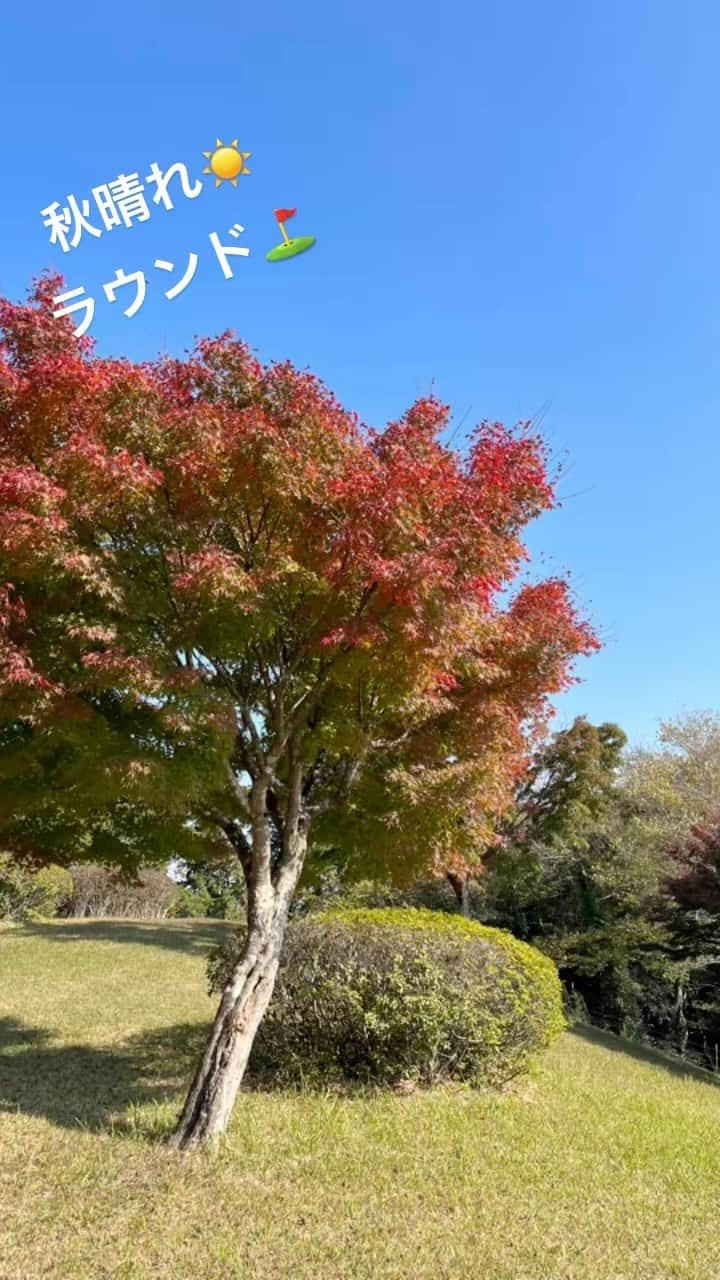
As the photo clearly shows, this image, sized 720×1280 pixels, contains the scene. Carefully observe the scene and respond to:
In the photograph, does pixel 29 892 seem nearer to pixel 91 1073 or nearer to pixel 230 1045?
pixel 91 1073

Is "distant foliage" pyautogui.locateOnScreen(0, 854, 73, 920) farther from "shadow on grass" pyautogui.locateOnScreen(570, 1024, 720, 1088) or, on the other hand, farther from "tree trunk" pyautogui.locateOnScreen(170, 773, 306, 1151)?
"tree trunk" pyautogui.locateOnScreen(170, 773, 306, 1151)

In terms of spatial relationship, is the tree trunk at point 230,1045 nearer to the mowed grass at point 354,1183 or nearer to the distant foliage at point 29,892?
the mowed grass at point 354,1183

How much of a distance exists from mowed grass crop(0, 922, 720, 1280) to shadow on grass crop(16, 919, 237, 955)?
10.2 meters

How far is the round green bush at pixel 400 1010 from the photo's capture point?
7602 millimetres

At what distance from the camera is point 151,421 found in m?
6.11

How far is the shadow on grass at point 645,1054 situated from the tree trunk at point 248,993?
890cm

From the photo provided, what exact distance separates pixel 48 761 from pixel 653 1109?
7390mm

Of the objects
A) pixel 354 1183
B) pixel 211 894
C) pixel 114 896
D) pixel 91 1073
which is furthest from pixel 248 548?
pixel 211 894

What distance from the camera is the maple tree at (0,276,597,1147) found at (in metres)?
5.68

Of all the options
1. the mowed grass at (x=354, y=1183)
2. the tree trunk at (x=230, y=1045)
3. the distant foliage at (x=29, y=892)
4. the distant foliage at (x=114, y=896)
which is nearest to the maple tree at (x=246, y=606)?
the tree trunk at (x=230, y=1045)

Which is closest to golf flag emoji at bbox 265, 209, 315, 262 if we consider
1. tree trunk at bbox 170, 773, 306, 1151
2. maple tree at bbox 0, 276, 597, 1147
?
maple tree at bbox 0, 276, 597, 1147

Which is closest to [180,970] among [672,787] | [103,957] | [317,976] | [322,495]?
[103,957]

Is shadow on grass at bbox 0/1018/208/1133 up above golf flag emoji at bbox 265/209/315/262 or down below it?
below

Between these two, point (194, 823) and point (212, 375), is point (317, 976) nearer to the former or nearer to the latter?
point (194, 823)
